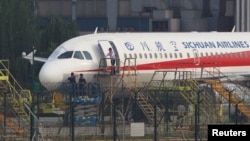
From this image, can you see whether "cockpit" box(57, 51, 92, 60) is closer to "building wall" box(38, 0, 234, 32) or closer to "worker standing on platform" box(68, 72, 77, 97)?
"worker standing on platform" box(68, 72, 77, 97)

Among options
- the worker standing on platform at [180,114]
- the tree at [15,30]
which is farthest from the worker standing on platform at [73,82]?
the tree at [15,30]

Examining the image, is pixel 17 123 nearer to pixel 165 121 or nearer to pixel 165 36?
pixel 165 121

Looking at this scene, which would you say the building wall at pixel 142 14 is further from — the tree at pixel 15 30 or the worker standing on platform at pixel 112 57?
the worker standing on platform at pixel 112 57

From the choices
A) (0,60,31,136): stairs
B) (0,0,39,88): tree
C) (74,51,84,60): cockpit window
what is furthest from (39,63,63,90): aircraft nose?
(0,0,39,88): tree

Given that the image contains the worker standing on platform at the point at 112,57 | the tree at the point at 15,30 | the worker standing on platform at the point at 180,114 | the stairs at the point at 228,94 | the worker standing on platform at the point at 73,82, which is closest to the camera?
the worker standing on platform at the point at 180,114

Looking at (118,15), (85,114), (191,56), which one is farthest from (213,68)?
(118,15)

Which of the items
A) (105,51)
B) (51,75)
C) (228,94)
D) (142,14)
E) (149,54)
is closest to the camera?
(228,94)

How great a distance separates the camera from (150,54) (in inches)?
2333

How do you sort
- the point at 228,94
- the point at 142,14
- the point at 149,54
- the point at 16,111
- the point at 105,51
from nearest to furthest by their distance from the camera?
the point at 16,111
the point at 228,94
the point at 105,51
the point at 149,54
the point at 142,14

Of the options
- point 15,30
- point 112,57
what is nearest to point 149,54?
point 112,57

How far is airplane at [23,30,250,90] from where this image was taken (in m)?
57.3

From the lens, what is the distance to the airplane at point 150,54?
5734 centimetres

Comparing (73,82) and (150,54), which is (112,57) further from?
(73,82)

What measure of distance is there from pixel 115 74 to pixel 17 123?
1194cm
